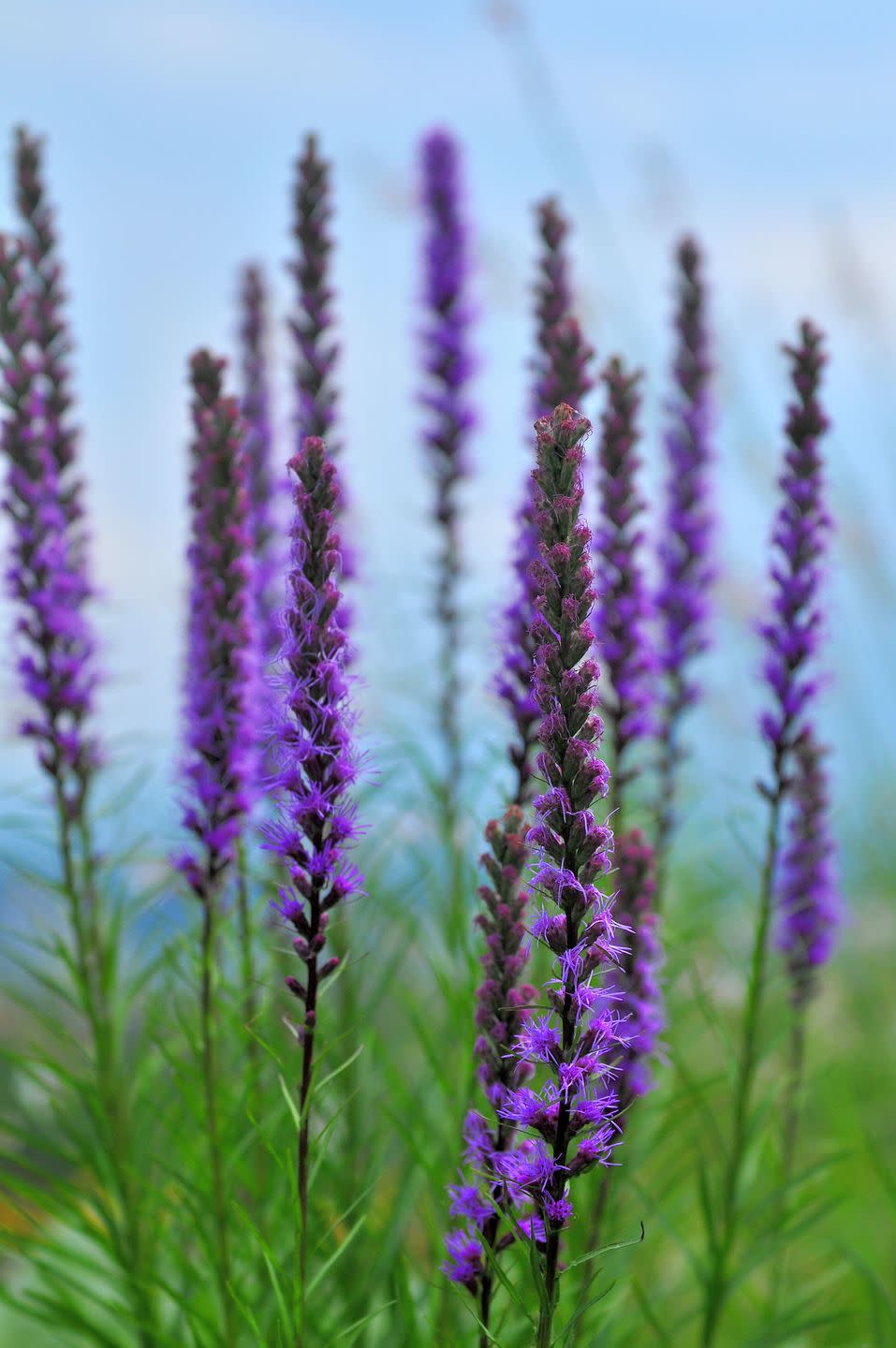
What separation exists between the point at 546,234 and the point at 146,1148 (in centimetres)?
247

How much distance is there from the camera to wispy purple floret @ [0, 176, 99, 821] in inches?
121

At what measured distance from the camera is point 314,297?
316cm

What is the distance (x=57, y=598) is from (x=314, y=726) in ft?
5.26

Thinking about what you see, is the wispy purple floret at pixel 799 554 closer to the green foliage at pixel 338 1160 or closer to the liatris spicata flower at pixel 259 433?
the green foliage at pixel 338 1160

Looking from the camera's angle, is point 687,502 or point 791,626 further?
point 687,502

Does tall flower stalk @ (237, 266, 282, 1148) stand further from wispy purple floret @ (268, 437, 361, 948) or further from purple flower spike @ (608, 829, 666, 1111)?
wispy purple floret @ (268, 437, 361, 948)

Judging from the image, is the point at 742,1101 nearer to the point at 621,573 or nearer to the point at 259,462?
the point at 621,573

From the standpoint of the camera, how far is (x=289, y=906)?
186 centimetres

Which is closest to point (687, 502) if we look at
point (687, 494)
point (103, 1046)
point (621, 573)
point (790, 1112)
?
point (687, 494)

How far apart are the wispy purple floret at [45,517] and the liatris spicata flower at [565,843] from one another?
5.74 ft

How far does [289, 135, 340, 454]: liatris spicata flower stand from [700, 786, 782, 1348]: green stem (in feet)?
4.48

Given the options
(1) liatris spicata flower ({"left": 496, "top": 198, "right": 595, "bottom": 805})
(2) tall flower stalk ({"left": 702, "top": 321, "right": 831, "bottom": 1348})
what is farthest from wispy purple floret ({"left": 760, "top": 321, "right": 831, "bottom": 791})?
(1) liatris spicata flower ({"left": 496, "top": 198, "right": 595, "bottom": 805})

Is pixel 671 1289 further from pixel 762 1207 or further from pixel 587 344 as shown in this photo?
pixel 587 344

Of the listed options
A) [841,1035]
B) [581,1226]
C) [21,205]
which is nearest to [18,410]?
[21,205]
